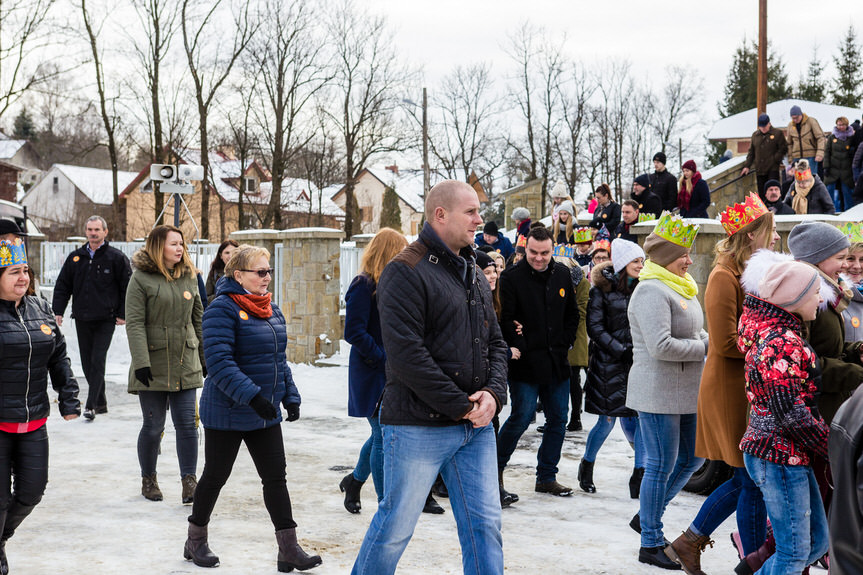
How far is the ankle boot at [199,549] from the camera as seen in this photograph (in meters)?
4.98

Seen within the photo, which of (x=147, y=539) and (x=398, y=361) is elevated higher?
(x=398, y=361)

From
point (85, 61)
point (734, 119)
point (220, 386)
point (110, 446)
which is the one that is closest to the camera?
point (220, 386)

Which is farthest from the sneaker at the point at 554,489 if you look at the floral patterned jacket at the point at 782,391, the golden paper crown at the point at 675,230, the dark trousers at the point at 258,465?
the floral patterned jacket at the point at 782,391

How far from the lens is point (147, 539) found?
217 inches

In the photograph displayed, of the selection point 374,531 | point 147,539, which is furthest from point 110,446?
point 374,531

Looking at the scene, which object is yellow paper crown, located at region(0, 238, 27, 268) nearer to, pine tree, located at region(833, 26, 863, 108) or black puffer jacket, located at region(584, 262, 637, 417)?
black puffer jacket, located at region(584, 262, 637, 417)

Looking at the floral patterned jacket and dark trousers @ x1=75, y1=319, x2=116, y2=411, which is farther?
dark trousers @ x1=75, y1=319, x2=116, y2=411

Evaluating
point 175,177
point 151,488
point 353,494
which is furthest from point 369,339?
point 175,177

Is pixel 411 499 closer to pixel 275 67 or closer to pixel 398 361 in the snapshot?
pixel 398 361

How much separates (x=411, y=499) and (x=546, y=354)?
3006mm

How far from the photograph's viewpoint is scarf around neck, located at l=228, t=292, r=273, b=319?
5.00 m

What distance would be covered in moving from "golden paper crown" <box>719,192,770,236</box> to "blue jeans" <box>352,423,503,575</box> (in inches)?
85.8

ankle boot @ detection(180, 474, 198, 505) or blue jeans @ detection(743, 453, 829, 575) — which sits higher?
blue jeans @ detection(743, 453, 829, 575)

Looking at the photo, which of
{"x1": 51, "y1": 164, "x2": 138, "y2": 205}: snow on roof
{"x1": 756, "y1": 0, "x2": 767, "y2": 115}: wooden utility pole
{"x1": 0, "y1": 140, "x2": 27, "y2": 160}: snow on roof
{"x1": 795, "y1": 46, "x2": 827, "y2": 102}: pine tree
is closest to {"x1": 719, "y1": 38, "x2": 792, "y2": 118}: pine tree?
{"x1": 795, "y1": 46, "x2": 827, "y2": 102}: pine tree
